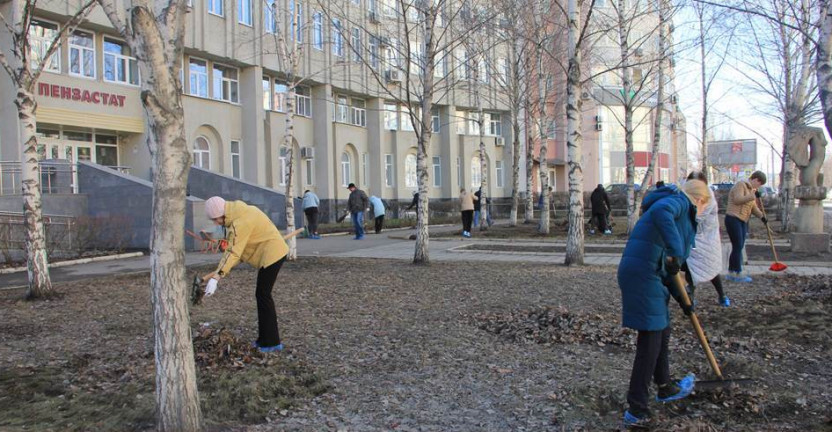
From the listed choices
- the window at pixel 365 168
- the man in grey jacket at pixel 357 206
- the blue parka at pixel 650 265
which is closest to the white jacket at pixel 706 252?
the blue parka at pixel 650 265

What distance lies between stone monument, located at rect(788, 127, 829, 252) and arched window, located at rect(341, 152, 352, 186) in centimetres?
2437

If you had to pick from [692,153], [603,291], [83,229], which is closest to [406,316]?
[603,291]

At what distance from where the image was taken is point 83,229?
14.9m

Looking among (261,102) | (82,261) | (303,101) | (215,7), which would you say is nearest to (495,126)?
(303,101)

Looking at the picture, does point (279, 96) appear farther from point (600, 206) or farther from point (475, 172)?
point (600, 206)

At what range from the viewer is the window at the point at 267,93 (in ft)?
99.9

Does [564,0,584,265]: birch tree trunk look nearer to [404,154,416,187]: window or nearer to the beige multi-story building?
the beige multi-story building

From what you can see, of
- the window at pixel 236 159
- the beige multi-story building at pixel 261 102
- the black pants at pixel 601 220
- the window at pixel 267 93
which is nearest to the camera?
→ the beige multi-story building at pixel 261 102

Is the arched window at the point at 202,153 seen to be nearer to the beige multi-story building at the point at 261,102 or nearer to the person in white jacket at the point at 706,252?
the beige multi-story building at the point at 261,102

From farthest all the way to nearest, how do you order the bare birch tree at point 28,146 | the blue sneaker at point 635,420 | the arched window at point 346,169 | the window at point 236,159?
the arched window at point 346,169 → the window at point 236,159 → the bare birch tree at point 28,146 → the blue sneaker at point 635,420

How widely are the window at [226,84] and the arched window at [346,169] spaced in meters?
8.02

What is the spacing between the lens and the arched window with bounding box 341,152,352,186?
35.3m

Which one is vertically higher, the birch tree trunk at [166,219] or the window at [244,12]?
the window at [244,12]

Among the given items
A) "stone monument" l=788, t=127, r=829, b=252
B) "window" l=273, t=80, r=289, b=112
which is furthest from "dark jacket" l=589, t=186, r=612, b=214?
"window" l=273, t=80, r=289, b=112
